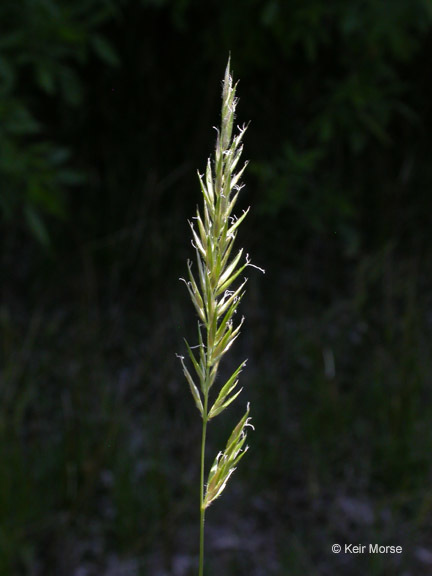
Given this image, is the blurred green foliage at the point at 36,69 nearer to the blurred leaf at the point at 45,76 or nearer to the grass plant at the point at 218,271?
the blurred leaf at the point at 45,76

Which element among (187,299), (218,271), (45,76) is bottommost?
(218,271)

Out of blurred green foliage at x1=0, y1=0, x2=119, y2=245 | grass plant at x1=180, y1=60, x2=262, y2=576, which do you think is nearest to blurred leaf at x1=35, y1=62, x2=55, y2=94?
blurred green foliage at x1=0, y1=0, x2=119, y2=245

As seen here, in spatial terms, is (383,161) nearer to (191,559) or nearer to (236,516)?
(236,516)

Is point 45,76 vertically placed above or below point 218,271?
above

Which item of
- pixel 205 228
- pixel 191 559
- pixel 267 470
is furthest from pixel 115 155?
pixel 205 228

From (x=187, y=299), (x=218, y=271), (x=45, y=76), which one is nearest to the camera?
(x=218, y=271)

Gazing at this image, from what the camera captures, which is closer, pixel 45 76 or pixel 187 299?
pixel 45 76

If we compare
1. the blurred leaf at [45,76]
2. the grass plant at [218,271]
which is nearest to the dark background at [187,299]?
the blurred leaf at [45,76]

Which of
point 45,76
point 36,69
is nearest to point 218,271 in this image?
point 45,76

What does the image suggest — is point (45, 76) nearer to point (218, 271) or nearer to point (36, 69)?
point (36, 69)
